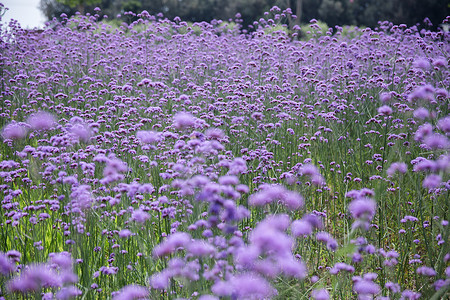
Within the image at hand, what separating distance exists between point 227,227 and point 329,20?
124 ft

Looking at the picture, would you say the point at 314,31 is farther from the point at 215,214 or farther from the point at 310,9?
the point at 310,9

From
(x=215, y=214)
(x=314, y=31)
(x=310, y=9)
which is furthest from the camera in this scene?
(x=310, y=9)

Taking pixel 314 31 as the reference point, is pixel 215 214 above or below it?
below

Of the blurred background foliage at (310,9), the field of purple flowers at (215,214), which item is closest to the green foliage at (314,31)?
the field of purple flowers at (215,214)

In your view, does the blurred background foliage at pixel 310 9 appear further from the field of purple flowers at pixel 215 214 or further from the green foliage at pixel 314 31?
the field of purple flowers at pixel 215 214

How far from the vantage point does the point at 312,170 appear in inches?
101

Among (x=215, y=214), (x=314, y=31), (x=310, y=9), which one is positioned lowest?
(x=215, y=214)

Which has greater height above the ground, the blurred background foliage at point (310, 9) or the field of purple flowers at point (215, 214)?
the blurred background foliage at point (310, 9)

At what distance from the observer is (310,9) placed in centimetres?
3728

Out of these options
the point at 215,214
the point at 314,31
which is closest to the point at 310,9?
the point at 314,31

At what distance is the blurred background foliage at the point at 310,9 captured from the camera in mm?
30562

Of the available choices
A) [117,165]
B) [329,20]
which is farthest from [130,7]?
[117,165]

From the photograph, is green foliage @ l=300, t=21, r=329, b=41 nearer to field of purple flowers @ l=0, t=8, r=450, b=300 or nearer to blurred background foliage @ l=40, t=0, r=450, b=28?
field of purple flowers @ l=0, t=8, r=450, b=300

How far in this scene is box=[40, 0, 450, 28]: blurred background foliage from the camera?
→ 30.6m
